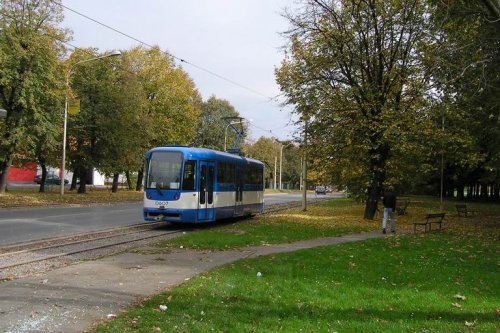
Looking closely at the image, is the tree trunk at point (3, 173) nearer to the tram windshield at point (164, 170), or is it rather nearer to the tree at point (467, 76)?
the tram windshield at point (164, 170)

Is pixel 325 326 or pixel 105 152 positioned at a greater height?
pixel 105 152

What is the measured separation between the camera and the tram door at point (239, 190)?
76.8ft

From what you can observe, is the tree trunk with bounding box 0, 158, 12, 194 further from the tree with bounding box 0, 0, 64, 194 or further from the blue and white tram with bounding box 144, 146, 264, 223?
the blue and white tram with bounding box 144, 146, 264, 223

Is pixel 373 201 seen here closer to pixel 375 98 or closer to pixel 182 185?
pixel 375 98

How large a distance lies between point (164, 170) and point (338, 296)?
41.1 ft

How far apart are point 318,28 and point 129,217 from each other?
12.5 meters

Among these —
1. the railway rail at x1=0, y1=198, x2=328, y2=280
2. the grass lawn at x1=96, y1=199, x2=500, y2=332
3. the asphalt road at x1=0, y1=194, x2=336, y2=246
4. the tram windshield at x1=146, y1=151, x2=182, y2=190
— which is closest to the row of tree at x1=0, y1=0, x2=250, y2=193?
the asphalt road at x1=0, y1=194, x2=336, y2=246

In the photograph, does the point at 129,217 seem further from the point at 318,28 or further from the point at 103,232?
the point at 318,28

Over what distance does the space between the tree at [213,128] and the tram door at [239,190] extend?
181ft

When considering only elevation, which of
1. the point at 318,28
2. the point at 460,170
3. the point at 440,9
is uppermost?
the point at 318,28

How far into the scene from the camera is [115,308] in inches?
279

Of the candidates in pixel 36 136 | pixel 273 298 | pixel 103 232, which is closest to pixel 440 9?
pixel 273 298

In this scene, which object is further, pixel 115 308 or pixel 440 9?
pixel 440 9

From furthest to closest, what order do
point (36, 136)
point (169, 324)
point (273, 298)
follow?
1. point (36, 136)
2. point (273, 298)
3. point (169, 324)
